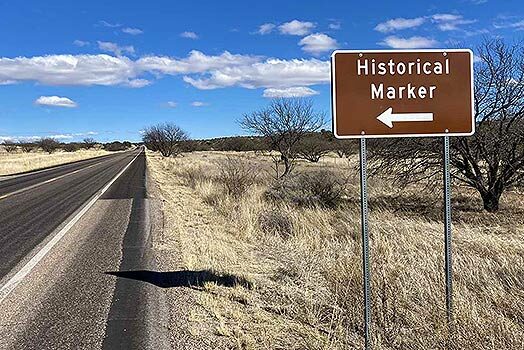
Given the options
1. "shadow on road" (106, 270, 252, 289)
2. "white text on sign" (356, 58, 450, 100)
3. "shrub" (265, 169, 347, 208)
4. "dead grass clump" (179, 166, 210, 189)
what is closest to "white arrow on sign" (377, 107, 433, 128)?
"white text on sign" (356, 58, 450, 100)

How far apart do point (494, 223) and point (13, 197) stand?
15.7 metres

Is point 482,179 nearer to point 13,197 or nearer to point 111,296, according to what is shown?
point 111,296

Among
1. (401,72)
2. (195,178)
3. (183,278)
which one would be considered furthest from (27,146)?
(401,72)

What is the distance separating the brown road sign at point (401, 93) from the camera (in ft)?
12.9

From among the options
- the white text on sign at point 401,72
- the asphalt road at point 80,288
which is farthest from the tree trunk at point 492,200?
the white text on sign at point 401,72

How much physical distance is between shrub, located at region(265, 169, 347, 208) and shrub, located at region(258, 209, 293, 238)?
2814 mm

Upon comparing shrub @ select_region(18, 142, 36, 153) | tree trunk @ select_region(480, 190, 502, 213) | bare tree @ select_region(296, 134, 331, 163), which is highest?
shrub @ select_region(18, 142, 36, 153)

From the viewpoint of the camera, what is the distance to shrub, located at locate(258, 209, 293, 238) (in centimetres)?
1000

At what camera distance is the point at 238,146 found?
79062mm

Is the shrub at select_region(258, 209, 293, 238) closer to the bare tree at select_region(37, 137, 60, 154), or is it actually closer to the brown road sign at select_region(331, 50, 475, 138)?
the brown road sign at select_region(331, 50, 475, 138)

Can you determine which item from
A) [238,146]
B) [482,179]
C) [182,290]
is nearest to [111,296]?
[182,290]

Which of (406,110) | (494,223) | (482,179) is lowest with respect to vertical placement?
(494,223)

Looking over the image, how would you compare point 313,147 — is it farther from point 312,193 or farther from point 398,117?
point 398,117

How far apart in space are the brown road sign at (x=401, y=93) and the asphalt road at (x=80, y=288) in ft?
8.49
